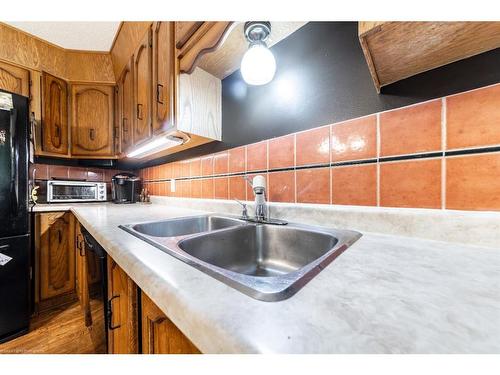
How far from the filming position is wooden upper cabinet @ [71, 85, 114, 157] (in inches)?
79.1

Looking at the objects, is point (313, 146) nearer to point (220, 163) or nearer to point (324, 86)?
point (324, 86)

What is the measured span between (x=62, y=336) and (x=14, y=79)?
2057mm

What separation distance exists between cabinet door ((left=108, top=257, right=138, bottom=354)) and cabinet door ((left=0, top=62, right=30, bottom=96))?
2021 mm

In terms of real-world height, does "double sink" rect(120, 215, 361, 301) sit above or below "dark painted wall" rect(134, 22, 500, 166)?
below

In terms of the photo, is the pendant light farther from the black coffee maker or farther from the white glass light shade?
the black coffee maker

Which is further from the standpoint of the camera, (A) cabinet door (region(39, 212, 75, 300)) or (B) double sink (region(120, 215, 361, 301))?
(A) cabinet door (region(39, 212, 75, 300))

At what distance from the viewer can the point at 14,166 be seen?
1.30 metres

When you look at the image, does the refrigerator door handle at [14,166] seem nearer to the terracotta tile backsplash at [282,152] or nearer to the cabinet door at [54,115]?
the cabinet door at [54,115]

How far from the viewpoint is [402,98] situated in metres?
0.68

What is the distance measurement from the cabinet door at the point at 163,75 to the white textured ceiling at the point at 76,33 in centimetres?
75

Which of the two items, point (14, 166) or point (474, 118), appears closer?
point (474, 118)

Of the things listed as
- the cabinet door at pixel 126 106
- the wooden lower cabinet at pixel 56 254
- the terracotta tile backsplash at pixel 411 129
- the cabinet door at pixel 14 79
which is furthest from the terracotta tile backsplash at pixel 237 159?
the cabinet door at pixel 14 79

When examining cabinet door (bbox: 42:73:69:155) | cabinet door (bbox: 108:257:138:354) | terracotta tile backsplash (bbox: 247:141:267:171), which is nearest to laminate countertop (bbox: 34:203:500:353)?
cabinet door (bbox: 108:257:138:354)

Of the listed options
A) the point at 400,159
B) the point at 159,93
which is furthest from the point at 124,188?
the point at 400,159
